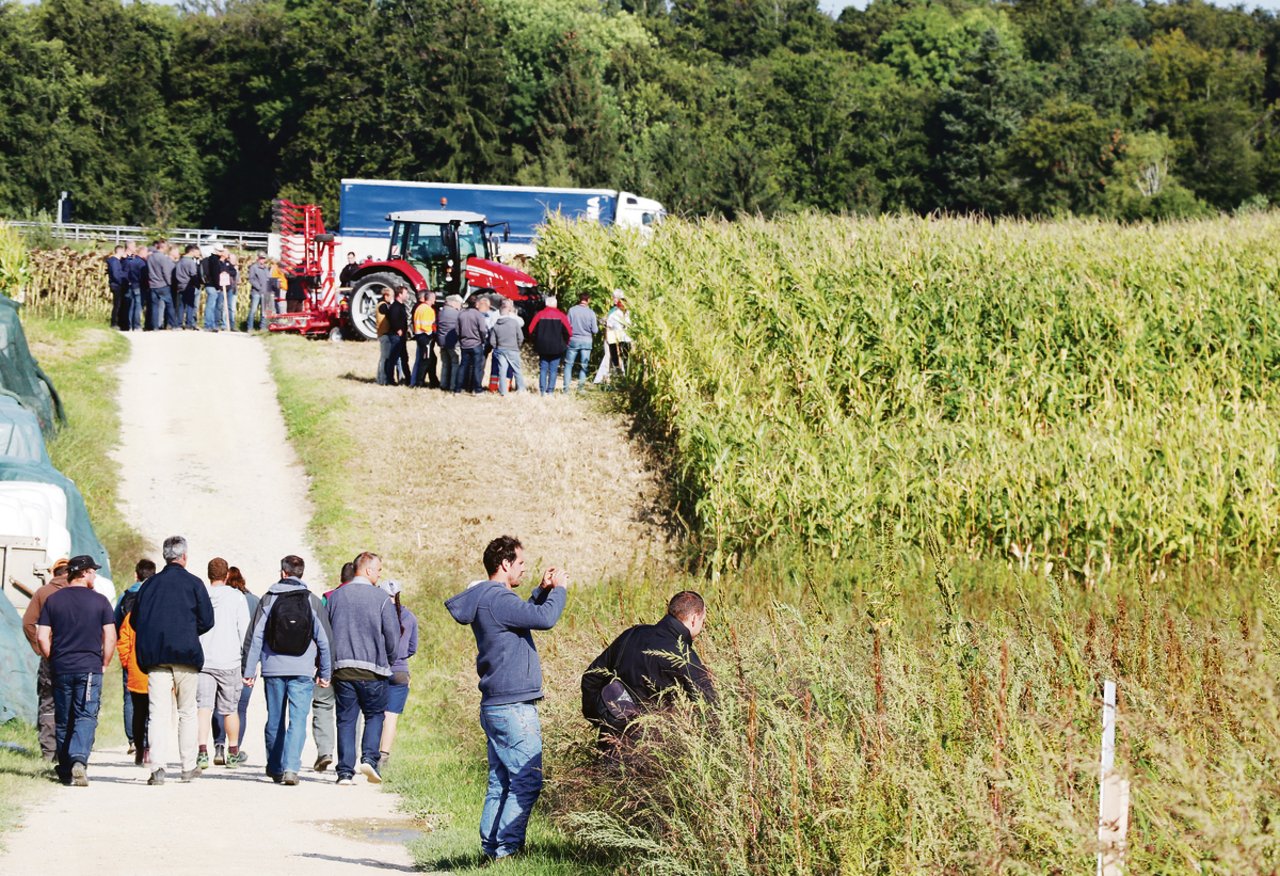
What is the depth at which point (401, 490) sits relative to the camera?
2148 centimetres

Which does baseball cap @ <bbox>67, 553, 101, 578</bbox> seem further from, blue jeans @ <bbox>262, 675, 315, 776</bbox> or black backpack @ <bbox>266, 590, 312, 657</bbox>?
blue jeans @ <bbox>262, 675, 315, 776</bbox>

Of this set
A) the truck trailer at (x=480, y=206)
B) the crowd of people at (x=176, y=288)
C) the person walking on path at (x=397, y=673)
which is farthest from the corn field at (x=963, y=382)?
the truck trailer at (x=480, y=206)

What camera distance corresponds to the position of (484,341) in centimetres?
2550

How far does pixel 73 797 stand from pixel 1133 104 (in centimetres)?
7905

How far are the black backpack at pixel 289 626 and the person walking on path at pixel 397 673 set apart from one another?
0.65 m

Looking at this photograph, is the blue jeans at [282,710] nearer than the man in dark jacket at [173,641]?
No

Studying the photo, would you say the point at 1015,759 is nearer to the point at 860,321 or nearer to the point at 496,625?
the point at 496,625

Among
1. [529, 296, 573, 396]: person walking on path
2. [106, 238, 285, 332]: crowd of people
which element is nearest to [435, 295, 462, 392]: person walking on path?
[529, 296, 573, 396]: person walking on path

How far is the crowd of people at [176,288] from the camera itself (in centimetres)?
3116

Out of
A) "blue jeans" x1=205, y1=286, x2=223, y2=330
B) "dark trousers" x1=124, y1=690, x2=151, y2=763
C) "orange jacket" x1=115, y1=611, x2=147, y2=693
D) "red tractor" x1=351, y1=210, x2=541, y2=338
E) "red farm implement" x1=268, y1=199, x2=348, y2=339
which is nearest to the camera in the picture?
"orange jacket" x1=115, y1=611, x2=147, y2=693

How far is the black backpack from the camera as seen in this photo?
446 inches

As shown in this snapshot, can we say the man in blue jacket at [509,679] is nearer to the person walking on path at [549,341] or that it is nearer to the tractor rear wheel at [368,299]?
the person walking on path at [549,341]

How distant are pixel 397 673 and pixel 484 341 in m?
13.9

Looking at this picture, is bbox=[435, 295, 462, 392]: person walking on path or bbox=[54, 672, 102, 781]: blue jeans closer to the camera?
bbox=[54, 672, 102, 781]: blue jeans
